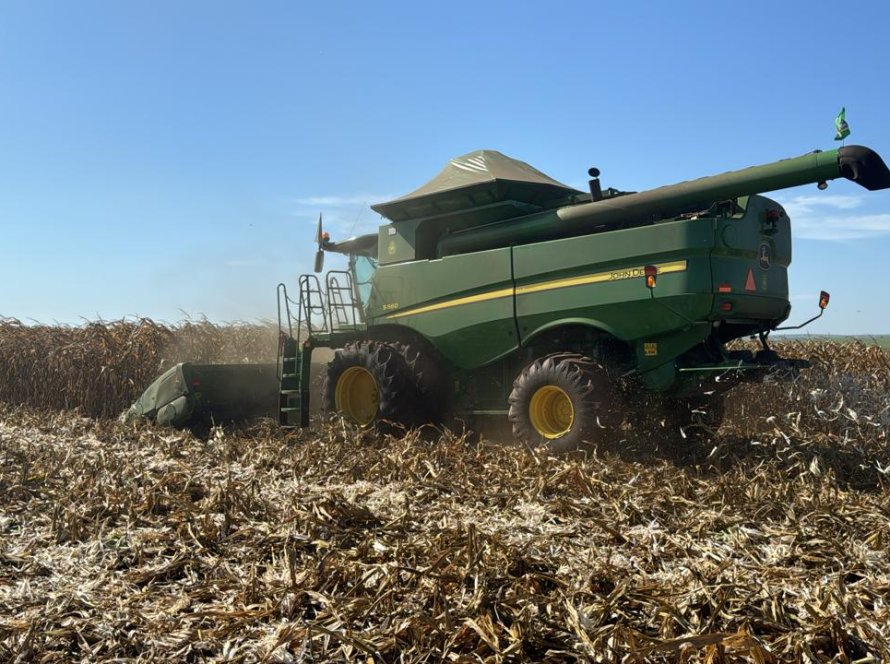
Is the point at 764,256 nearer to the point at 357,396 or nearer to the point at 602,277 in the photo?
the point at 602,277

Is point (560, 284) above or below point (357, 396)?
above

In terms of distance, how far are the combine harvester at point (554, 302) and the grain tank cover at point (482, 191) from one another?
2 cm

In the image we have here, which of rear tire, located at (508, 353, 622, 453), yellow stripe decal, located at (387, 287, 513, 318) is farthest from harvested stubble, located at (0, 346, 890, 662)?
yellow stripe decal, located at (387, 287, 513, 318)

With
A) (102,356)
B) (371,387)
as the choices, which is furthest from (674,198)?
(102,356)

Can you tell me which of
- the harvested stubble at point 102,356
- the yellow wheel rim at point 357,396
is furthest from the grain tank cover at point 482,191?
the harvested stubble at point 102,356

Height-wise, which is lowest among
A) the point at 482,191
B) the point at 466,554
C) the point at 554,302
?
the point at 466,554

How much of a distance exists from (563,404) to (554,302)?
0.87 meters

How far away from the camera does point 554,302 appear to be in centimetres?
662

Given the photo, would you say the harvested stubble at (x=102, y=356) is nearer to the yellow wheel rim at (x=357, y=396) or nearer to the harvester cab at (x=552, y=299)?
the harvester cab at (x=552, y=299)

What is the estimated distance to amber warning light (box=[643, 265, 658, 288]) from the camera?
19.5 ft

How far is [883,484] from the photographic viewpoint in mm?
5172

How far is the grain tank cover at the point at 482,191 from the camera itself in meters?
7.48

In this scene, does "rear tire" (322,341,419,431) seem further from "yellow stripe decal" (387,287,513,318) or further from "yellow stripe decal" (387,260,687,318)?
"yellow stripe decal" (387,260,687,318)

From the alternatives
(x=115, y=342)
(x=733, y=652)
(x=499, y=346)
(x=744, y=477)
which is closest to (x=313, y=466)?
(x=499, y=346)
